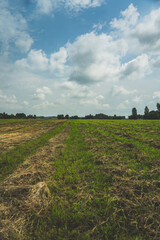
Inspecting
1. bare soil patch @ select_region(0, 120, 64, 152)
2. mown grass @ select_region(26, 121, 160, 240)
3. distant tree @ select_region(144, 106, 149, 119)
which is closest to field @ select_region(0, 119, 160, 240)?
mown grass @ select_region(26, 121, 160, 240)

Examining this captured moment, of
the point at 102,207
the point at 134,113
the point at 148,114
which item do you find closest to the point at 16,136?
the point at 102,207

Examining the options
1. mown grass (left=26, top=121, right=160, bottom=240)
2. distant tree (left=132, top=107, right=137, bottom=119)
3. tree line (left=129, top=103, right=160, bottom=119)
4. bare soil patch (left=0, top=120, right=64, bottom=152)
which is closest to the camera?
mown grass (left=26, top=121, right=160, bottom=240)

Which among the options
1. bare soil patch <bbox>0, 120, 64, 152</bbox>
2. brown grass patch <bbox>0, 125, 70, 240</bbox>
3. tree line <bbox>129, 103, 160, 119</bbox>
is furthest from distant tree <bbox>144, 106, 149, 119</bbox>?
brown grass patch <bbox>0, 125, 70, 240</bbox>

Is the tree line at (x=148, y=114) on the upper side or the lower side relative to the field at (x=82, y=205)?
upper

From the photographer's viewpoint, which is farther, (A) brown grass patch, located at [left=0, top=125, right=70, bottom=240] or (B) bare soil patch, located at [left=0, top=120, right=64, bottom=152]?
(B) bare soil patch, located at [left=0, top=120, right=64, bottom=152]

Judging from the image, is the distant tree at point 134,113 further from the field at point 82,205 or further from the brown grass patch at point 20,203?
the brown grass patch at point 20,203

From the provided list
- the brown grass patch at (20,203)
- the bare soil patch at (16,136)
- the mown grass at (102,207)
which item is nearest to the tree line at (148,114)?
the bare soil patch at (16,136)

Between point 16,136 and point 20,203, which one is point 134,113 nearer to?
point 16,136

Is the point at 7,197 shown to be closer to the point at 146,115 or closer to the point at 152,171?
the point at 152,171

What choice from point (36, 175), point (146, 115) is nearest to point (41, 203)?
point (36, 175)

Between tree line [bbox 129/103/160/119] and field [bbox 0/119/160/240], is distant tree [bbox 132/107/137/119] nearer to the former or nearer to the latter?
tree line [bbox 129/103/160/119]

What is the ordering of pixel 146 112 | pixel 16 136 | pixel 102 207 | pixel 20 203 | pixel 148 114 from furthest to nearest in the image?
1. pixel 146 112
2. pixel 148 114
3. pixel 16 136
4. pixel 20 203
5. pixel 102 207

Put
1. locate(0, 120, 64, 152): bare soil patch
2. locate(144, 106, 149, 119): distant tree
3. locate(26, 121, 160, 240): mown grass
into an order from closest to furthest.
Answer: locate(26, 121, 160, 240): mown grass < locate(0, 120, 64, 152): bare soil patch < locate(144, 106, 149, 119): distant tree

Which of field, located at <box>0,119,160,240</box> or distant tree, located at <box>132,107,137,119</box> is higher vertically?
distant tree, located at <box>132,107,137,119</box>
